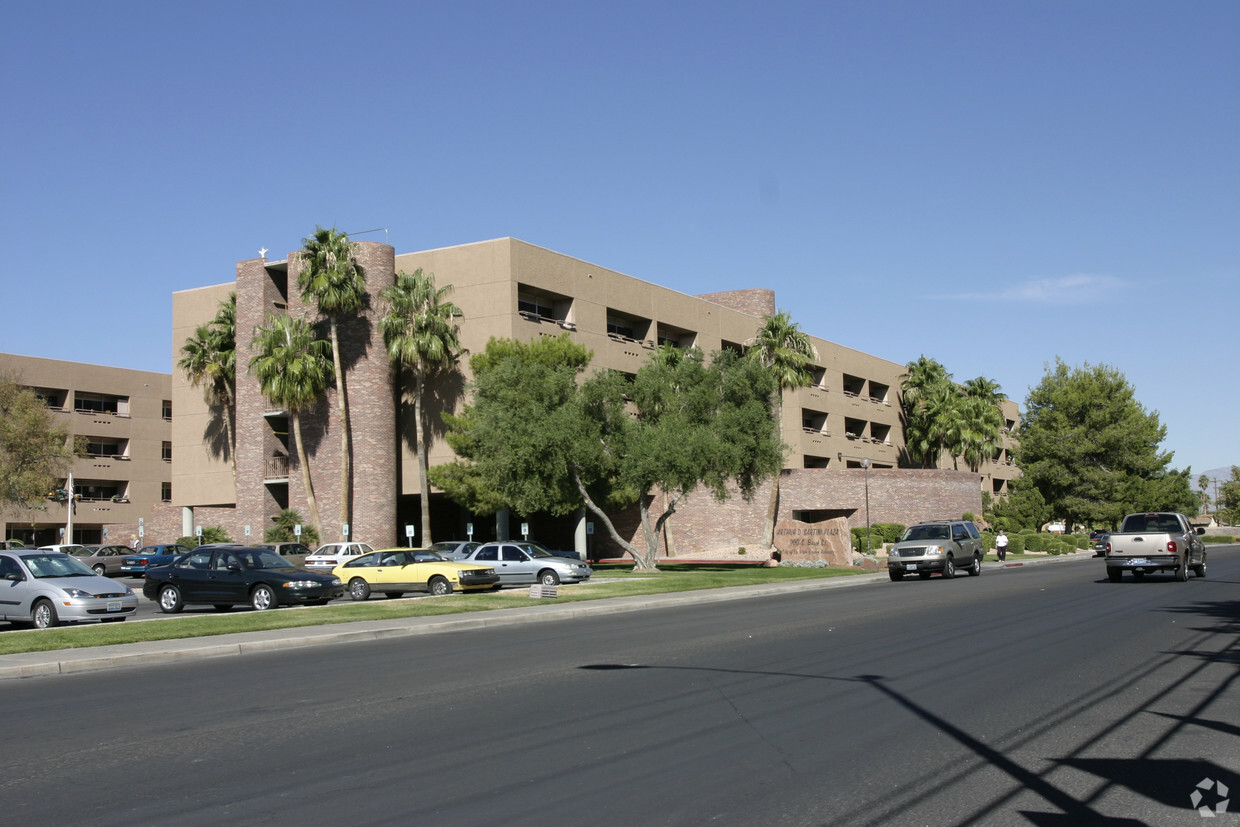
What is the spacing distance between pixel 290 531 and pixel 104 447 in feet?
105

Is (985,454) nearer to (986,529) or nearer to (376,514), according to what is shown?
(986,529)

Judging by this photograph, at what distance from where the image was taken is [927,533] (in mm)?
36281

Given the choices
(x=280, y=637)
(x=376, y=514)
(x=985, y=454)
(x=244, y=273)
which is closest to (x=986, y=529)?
(x=985, y=454)

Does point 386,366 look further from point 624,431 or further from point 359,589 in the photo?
point 359,589

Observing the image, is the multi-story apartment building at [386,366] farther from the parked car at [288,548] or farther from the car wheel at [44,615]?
the car wheel at [44,615]

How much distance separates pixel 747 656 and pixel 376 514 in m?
39.2

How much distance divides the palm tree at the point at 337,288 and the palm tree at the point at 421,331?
5.34 ft

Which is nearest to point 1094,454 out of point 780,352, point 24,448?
point 780,352

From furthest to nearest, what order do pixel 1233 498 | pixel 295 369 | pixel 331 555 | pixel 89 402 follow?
pixel 1233 498, pixel 89 402, pixel 295 369, pixel 331 555


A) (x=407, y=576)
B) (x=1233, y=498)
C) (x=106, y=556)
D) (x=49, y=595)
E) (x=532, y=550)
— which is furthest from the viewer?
(x=1233, y=498)

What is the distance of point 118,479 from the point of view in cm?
7481

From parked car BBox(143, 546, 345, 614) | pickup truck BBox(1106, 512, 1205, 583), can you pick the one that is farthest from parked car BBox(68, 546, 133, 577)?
pickup truck BBox(1106, 512, 1205, 583)

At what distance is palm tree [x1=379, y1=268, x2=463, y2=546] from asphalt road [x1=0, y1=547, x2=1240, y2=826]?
3346 centimetres

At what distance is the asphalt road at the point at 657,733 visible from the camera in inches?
261
